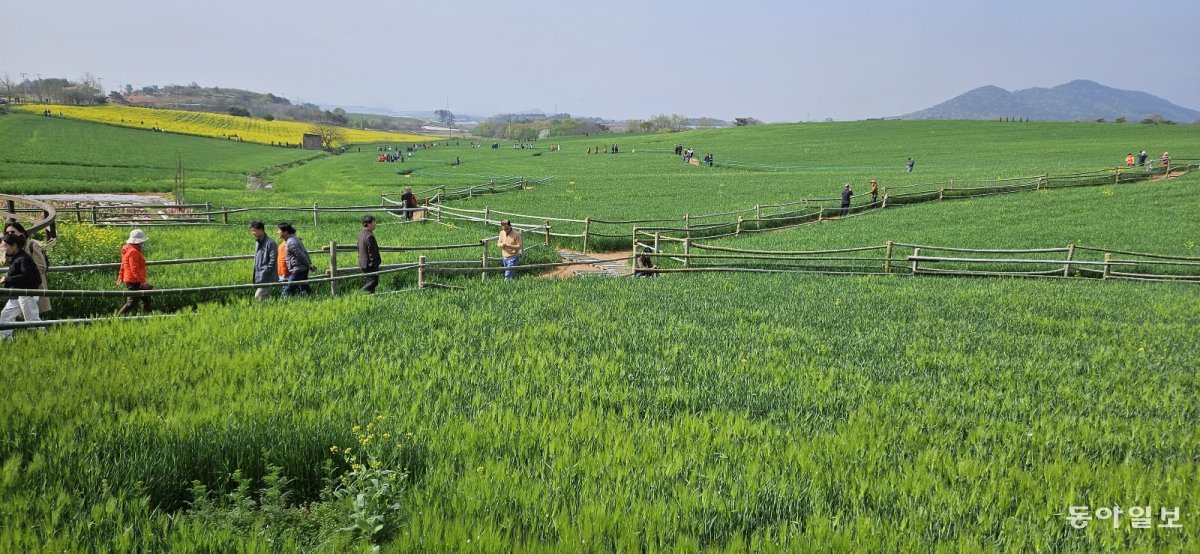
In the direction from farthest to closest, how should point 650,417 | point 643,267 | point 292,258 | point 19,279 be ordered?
point 643,267 → point 292,258 → point 19,279 → point 650,417

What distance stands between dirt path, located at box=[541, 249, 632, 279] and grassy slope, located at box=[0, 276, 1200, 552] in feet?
20.3

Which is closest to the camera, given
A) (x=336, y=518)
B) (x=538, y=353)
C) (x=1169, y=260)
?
(x=336, y=518)

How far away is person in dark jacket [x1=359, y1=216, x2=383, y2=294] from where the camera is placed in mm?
12758

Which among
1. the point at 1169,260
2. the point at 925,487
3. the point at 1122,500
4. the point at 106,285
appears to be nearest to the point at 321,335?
the point at 106,285

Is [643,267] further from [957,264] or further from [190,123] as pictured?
[190,123]

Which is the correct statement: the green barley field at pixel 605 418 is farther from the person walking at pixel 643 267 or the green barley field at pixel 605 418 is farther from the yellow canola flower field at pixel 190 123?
the yellow canola flower field at pixel 190 123

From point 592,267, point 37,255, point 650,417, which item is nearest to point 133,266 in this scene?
point 37,255

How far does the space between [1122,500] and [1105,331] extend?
758 cm

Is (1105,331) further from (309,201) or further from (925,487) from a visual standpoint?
(309,201)

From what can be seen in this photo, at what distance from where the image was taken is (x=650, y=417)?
21.7 ft

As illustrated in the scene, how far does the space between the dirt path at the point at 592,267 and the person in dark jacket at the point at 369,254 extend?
516cm

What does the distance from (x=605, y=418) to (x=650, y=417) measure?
46cm

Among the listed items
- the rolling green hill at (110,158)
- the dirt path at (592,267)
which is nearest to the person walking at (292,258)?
the dirt path at (592,267)

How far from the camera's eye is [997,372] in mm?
8508
